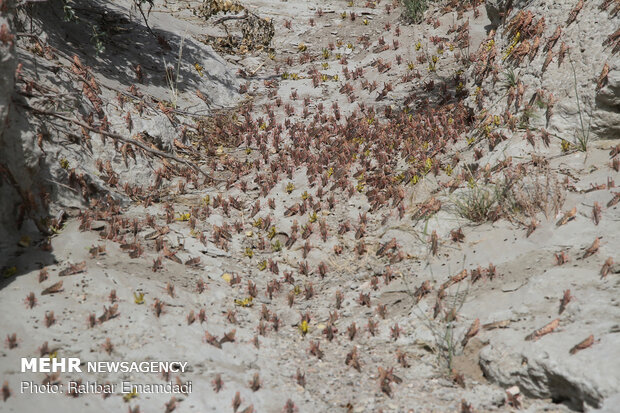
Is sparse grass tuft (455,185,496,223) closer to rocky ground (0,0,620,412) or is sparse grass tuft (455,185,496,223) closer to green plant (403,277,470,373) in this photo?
rocky ground (0,0,620,412)

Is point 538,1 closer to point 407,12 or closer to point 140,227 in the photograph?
point 407,12

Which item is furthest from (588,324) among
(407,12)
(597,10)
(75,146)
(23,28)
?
(407,12)

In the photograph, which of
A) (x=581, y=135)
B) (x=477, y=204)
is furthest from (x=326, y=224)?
(x=581, y=135)

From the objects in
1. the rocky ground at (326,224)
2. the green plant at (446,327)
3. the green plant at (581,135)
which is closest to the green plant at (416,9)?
the rocky ground at (326,224)

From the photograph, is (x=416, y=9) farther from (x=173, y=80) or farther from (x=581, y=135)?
(x=581, y=135)

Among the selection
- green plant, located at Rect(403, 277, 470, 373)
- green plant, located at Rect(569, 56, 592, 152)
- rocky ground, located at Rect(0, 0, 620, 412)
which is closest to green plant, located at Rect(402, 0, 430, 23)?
rocky ground, located at Rect(0, 0, 620, 412)

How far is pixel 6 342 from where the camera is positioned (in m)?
5.06

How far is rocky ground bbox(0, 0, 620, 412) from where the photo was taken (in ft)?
17.3

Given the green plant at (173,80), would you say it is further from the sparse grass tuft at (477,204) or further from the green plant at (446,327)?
the green plant at (446,327)

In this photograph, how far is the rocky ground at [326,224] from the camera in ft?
17.3

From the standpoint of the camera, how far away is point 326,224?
8406 mm

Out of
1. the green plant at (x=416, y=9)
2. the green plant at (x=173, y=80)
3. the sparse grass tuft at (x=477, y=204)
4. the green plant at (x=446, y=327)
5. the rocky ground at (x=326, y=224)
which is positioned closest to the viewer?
the rocky ground at (x=326, y=224)

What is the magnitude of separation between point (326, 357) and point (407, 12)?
11521mm

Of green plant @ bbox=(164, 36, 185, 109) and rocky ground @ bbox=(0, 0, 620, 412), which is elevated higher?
green plant @ bbox=(164, 36, 185, 109)
